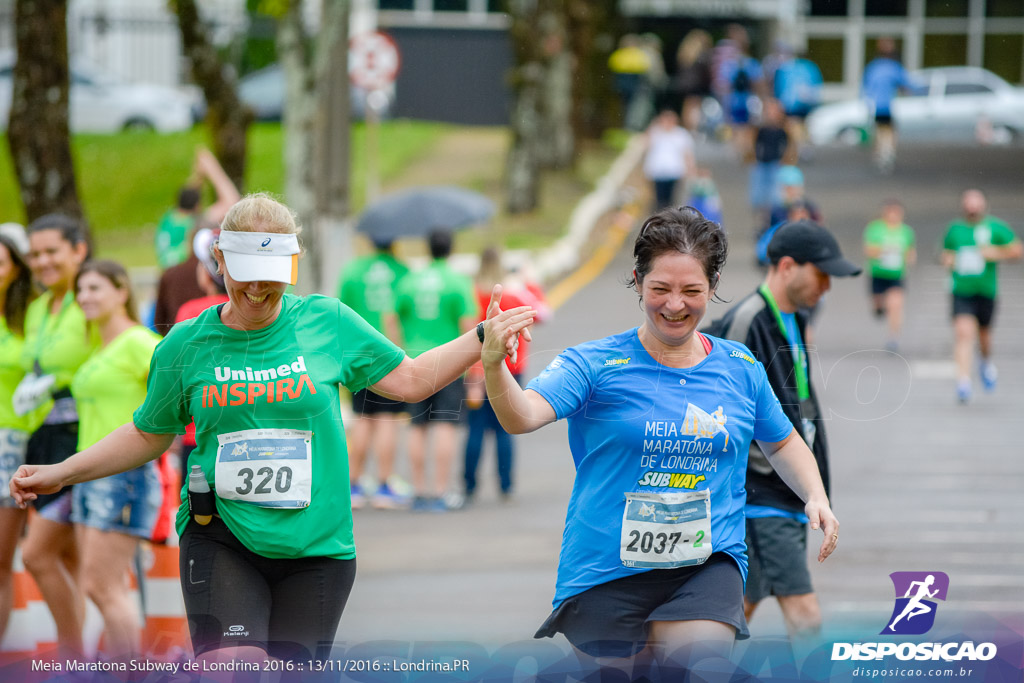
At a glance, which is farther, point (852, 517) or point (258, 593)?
point (852, 517)

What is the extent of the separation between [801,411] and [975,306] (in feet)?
29.0

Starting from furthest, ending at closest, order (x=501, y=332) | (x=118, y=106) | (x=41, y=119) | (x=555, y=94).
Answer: (x=118, y=106) < (x=555, y=94) < (x=41, y=119) < (x=501, y=332)

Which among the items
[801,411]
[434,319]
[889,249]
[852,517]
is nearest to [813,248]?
[801,411]

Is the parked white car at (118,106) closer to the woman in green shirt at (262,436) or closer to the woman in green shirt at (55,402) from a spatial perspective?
the woman in green shirt at (55,402)

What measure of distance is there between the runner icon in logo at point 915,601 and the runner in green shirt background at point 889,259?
10.6 m

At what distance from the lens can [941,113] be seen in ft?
101

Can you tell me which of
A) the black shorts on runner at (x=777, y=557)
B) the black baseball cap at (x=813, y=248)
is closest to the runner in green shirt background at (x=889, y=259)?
the black baseball cap at (x=813, y=248)

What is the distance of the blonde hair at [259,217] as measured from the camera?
3.91m

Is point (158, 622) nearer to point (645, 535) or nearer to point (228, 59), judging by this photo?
point (645, 535)

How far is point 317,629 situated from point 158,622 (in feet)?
7.24

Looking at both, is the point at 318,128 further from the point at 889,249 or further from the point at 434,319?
the point at 889,249

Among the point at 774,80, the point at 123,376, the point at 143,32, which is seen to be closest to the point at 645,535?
the point at 123,376

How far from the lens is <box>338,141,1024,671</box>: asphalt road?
6430 millimetres

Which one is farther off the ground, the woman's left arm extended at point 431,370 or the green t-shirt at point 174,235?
the woman's left arm extended at point 431,370
